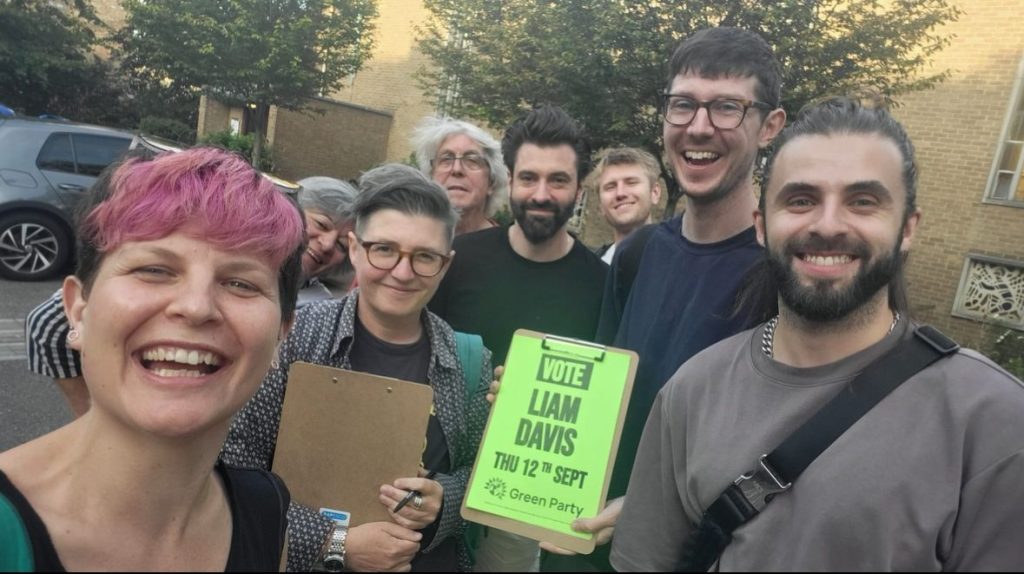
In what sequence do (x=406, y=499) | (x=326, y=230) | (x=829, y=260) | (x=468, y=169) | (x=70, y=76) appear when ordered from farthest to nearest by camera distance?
(x=70, y=76) → (x=468, y=169) → (x=326, y=230) → (x=406, y=499) → (x=829, y=260)

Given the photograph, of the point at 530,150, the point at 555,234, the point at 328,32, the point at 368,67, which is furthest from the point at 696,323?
the point at 368,67

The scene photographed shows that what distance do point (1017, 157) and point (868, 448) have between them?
11.2 meters

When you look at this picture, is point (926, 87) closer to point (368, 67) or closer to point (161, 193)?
point (161, 193)

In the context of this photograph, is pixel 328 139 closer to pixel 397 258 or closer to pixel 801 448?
pixel 397 258

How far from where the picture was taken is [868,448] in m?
1.19

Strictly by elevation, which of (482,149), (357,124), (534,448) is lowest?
(534,448)

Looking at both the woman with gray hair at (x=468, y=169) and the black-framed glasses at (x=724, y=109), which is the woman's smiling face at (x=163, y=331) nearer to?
the black-framed glasses at (x=724, y=109)

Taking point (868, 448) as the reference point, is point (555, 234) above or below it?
above

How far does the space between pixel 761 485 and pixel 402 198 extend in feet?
5.02

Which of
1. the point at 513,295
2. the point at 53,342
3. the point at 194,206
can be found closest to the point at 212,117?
the point at 513,295

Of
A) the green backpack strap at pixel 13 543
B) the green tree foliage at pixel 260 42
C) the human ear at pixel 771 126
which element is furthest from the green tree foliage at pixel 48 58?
the green backpack strap at pixel 13 543

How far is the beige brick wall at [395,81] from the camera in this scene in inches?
765

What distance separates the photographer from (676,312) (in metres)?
2.08

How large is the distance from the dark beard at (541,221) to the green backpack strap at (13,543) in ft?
7.25
